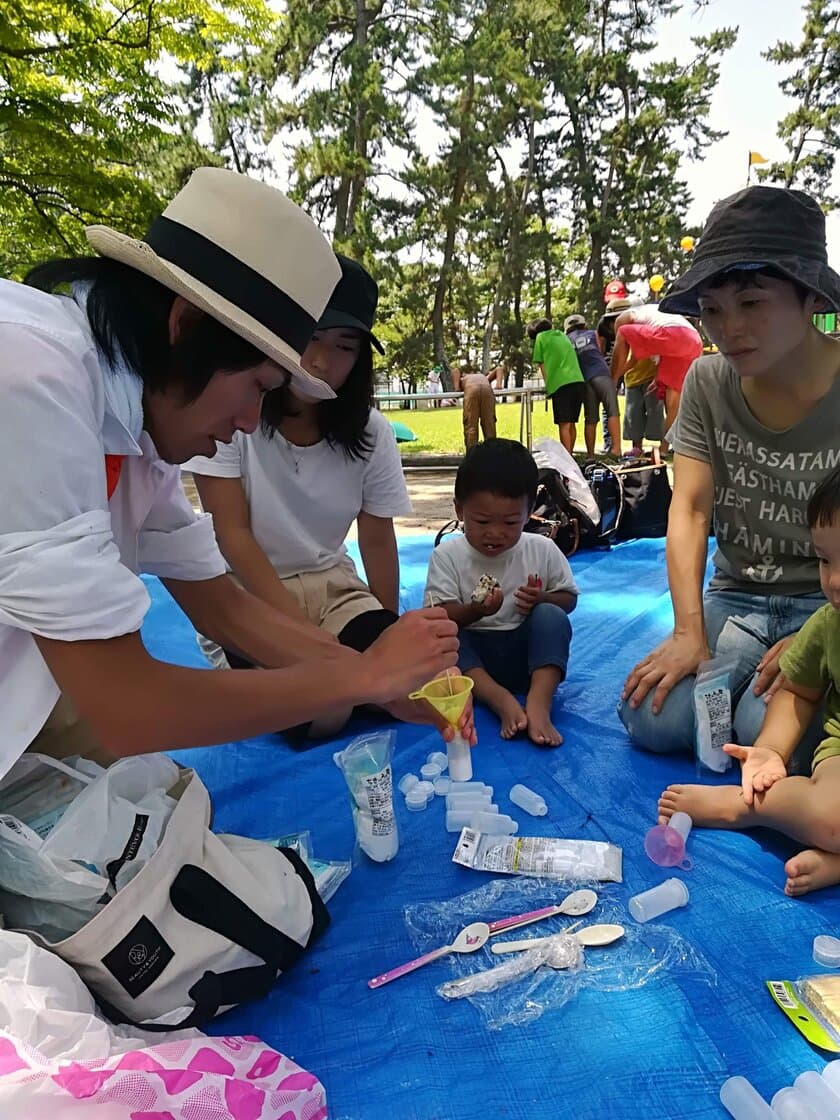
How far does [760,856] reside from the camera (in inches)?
61.7

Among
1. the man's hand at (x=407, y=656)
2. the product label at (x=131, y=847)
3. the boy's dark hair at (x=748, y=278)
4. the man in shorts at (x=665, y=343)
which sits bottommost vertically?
the product label at (x=131, y=847)

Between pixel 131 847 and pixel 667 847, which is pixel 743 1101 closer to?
pixel 667 847

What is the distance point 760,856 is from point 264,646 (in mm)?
1128

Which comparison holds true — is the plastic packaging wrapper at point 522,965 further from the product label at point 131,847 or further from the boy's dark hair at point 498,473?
the boy's dark hair at point 498,473

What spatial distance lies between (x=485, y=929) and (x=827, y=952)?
0.57m

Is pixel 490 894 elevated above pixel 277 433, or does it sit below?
below

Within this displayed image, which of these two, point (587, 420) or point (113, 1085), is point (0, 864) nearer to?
point (113, 1085)

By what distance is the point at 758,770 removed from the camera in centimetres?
161

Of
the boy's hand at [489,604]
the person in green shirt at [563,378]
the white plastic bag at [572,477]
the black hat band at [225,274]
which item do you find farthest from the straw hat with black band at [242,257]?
the person in green shirt at [563,378]

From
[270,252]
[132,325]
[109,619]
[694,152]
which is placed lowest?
[109,619]

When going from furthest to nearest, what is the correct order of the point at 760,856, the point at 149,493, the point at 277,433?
1. the point at 277,433
2. the point at 760,856
3. the point at 149,493

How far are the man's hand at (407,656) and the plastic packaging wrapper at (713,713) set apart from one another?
2.54ft

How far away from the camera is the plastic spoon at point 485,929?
131cm

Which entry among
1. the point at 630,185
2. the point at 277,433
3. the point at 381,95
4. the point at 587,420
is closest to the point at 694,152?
the point at 630,185
